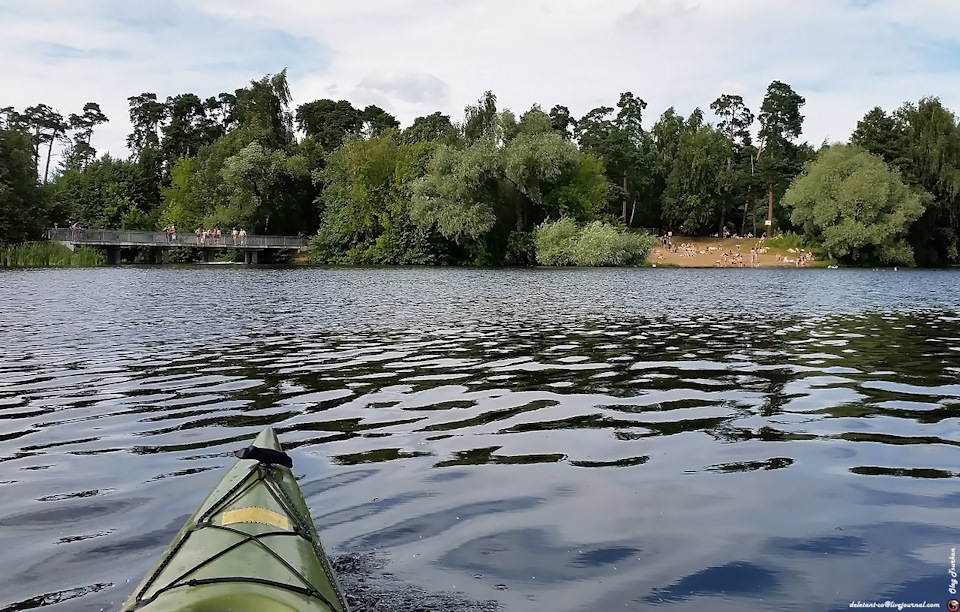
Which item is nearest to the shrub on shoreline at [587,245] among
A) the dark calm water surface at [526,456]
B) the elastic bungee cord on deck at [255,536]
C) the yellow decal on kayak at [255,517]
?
the dark calm water surface at [526,456]

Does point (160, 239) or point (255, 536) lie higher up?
point (160, 239)

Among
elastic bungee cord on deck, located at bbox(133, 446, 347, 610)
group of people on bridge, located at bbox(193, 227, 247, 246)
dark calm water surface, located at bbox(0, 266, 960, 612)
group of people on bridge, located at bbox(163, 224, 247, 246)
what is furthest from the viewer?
group of people on bridge, located at bbox(193, 227, 247, 246)

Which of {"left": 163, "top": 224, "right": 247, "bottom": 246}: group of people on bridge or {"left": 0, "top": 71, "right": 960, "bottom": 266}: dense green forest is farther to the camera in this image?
{"left": 163, "top": 224, "right": 247, "bottom": 246}: group of people on bridge

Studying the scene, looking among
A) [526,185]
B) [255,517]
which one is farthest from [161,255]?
[255,517]

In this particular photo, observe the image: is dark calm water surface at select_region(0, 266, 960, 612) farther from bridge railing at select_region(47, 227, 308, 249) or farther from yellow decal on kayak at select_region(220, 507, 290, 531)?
bridge railing at select_region(47, 227, 308, 249)

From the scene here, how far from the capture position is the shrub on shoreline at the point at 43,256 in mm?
53419

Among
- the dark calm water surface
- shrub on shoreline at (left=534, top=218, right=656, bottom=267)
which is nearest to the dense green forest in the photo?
shrub on shoreline at (left=534, top=218, right=656, bottom=267)

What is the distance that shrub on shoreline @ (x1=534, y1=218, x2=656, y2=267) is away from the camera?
57.5m

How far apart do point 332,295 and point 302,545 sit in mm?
24873

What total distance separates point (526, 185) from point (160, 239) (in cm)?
3512

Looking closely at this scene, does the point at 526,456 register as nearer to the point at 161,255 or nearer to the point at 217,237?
the point at 217,237

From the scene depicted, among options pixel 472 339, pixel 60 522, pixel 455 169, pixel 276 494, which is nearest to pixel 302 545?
pixel 276 494

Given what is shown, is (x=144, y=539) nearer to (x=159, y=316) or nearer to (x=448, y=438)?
(x=448, y=438)

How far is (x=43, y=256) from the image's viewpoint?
55219 mm
